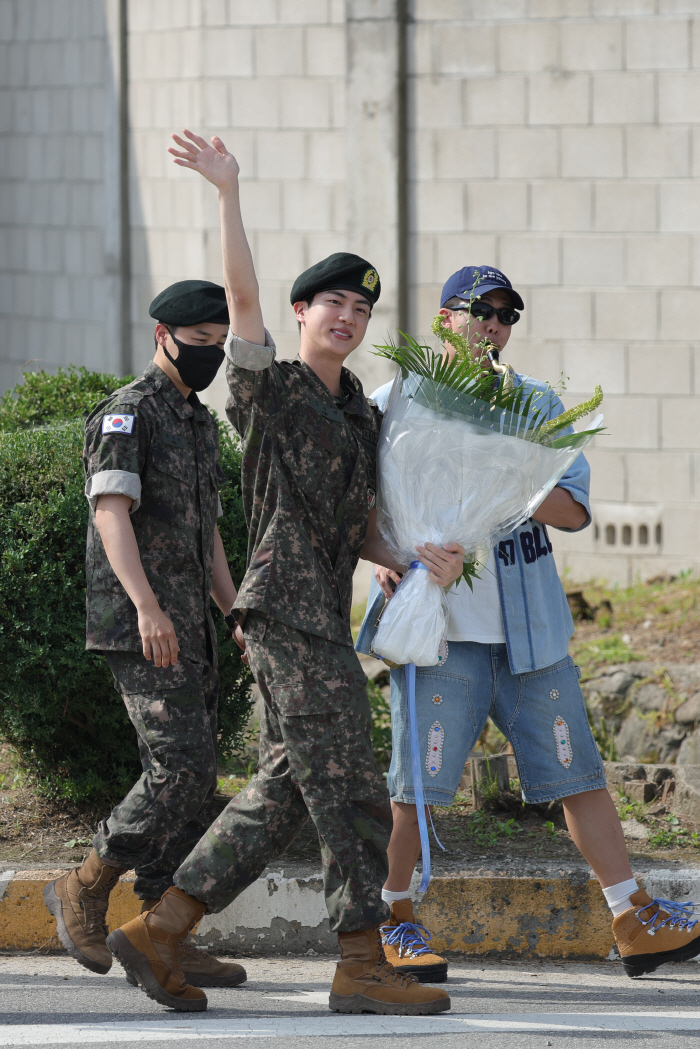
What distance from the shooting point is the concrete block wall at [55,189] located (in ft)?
32.1

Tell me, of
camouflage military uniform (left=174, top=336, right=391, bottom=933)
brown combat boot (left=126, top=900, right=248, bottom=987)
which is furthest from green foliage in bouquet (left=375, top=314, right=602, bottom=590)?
brown combat boot (left=126, top=900, right=248, bottom=987)

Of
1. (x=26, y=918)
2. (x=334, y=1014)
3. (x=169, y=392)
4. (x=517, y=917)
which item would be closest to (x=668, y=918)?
(x=517, y=917)

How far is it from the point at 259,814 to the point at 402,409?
1163 millimetres

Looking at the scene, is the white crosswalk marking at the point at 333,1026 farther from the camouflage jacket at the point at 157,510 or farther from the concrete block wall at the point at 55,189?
the concrete block wall at the point at 55,189

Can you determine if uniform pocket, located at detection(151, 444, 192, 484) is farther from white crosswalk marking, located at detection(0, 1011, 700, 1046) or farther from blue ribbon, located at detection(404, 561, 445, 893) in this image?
white crosswalk marking, located at detection(0, 1011, 700, 1046)

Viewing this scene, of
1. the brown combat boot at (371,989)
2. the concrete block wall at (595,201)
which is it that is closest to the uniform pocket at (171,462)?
the brown combat boot at (371,989)

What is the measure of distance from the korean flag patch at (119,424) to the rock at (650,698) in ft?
11.8

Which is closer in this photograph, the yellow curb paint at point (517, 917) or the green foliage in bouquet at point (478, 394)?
the green foliage in bouquet at point (478, 394)

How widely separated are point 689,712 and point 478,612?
8.77 ft

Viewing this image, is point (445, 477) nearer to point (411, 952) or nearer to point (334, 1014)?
point (411, 952)

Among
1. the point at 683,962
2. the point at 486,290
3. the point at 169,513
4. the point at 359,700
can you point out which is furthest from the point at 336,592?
the point at 683,962

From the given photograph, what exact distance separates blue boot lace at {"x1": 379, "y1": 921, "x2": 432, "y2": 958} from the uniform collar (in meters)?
1.59

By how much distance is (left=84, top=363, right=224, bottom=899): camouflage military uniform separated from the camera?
3.36m

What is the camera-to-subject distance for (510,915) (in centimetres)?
395
